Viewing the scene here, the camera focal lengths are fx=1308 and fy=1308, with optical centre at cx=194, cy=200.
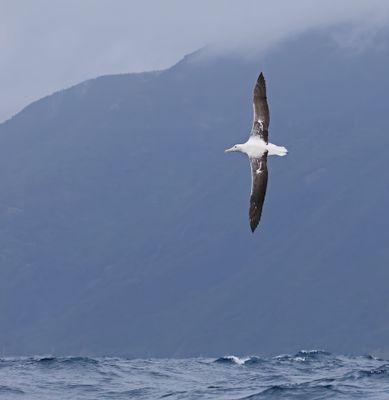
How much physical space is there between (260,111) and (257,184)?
2.39 m

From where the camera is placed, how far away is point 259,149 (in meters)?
40.7

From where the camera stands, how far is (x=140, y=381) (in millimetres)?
59625

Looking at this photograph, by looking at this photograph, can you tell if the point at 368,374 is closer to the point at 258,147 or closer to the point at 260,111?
the point at 258,147

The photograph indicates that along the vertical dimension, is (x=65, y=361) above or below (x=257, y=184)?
below

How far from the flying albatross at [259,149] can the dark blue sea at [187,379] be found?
1241cm

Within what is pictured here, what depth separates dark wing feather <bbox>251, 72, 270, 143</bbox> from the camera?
4000cm

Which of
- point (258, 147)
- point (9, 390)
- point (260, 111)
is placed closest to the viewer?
point (260, 111)

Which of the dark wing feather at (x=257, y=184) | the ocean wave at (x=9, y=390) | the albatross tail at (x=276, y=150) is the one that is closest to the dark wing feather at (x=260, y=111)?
the albatross tail at (x=276, y=150)

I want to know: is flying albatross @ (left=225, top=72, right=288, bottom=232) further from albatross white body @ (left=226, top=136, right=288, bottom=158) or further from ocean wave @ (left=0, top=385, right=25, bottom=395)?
ocean wave @ (left=0, top=385, right=25, bottom=395)

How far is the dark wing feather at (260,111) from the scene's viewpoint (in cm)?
4000

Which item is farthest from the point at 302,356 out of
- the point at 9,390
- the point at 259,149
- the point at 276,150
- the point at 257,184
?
the point at 276,150

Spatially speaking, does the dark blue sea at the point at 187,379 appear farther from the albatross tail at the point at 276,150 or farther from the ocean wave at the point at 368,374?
the albatross tail at the point at 276,150

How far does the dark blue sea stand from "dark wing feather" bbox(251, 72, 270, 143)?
14181mm

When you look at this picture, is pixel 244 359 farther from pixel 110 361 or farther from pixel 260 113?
pixel 260 113
